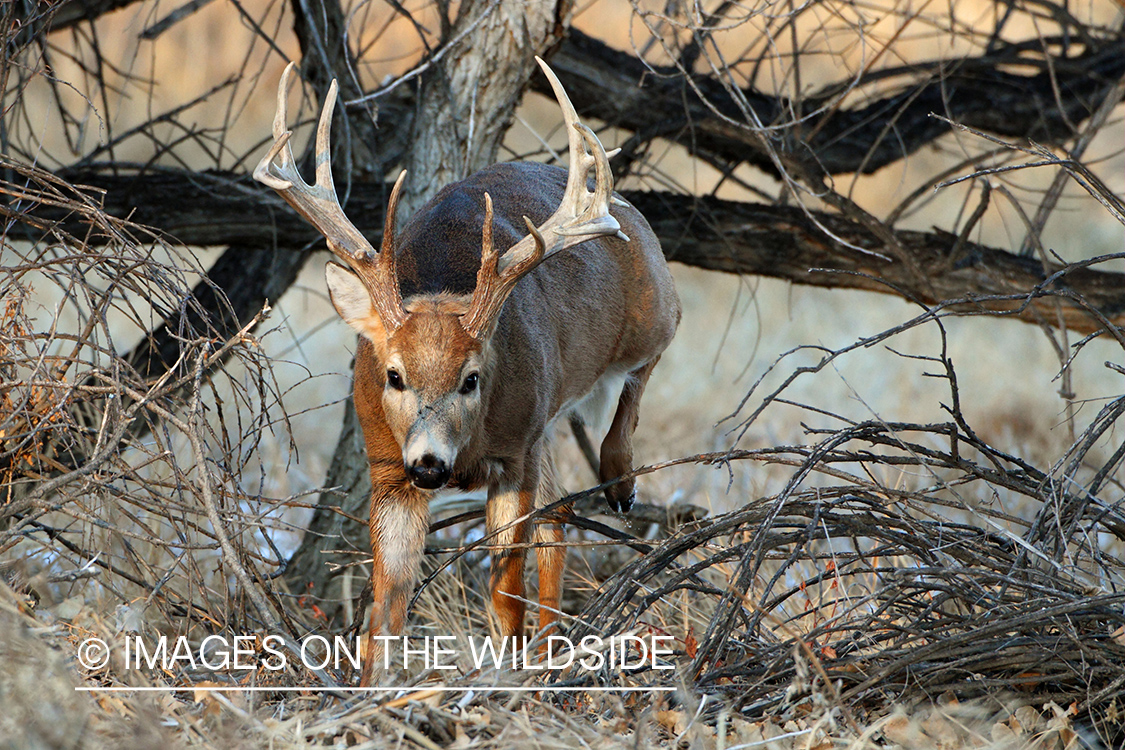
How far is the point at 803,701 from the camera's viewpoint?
3232mm

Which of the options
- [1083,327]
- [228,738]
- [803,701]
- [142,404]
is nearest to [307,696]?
[228,738]

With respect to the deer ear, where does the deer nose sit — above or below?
below

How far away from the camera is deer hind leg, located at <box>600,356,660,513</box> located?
19.2 ft

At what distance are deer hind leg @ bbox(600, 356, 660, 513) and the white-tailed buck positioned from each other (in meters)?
0.61

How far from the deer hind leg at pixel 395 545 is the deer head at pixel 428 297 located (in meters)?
0.35

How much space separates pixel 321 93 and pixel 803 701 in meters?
4.07

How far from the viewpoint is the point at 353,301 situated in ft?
14.1

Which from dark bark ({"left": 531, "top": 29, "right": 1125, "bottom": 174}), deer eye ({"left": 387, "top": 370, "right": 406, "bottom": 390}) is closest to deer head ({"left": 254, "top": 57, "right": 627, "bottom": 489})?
deer eye ({"left": 387, "top": 370, "right": 406, "bottom": 390})

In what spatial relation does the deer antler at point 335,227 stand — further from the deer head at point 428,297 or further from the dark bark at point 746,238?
the dark bark at point 746,238

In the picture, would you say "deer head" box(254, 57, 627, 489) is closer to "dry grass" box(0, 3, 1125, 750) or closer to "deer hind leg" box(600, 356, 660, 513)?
"dry grass" box(0, 3, 1125, 750)

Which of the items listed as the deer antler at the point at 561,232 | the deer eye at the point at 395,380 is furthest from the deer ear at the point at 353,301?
the deer antler at the point at 561,232

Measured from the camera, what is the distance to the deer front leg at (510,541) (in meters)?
4.68

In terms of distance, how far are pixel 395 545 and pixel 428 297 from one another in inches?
35.8

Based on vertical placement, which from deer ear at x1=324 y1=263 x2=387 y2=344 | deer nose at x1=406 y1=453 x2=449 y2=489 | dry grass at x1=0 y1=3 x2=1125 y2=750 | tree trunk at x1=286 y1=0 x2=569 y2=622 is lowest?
dry grass at x1=0 y1=3 x2=1125 y2=750
